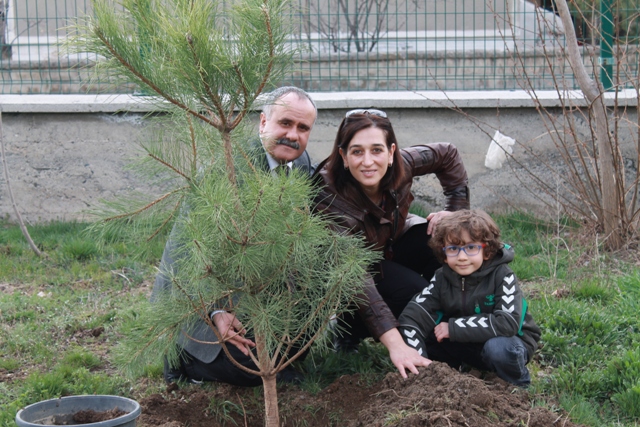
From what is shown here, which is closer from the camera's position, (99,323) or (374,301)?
(374,301)

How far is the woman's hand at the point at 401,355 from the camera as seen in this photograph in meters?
3.19

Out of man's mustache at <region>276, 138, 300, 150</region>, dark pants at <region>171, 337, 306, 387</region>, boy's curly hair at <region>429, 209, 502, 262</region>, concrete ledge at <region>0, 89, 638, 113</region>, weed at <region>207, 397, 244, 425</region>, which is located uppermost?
concrete ledge at <region>0, 89, 638, 113</region>

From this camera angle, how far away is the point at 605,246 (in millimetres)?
5457

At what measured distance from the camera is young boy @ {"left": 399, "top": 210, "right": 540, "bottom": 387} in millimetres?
3373

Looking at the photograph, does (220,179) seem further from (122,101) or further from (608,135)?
(122,101)

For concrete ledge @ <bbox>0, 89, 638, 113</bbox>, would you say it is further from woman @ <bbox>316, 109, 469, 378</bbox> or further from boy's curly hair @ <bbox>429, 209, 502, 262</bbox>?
boy's curly hair @ <bbox>429, 209, 502, 262</bbox>

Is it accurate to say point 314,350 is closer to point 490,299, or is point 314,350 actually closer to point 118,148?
point 490,299

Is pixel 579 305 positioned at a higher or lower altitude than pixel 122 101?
lower

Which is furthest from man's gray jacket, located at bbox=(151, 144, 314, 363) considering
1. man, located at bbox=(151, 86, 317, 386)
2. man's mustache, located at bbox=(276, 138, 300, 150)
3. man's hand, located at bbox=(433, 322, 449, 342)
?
man's hand, located at bbox=(433, 322, 449, 342)

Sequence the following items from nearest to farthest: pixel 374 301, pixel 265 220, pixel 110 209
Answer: pixel 265 220, pixel 110 209, pixel 374 301

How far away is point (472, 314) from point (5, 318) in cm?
287

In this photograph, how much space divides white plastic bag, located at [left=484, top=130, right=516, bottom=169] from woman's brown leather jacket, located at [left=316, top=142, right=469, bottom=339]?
2.21 meters

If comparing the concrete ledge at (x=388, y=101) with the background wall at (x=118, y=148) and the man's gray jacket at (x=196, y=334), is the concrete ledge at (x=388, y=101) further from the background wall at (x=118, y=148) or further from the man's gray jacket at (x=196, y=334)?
the man's gray jacket at (x=196, y=334)

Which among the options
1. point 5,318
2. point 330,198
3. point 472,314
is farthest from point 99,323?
point 472,314
